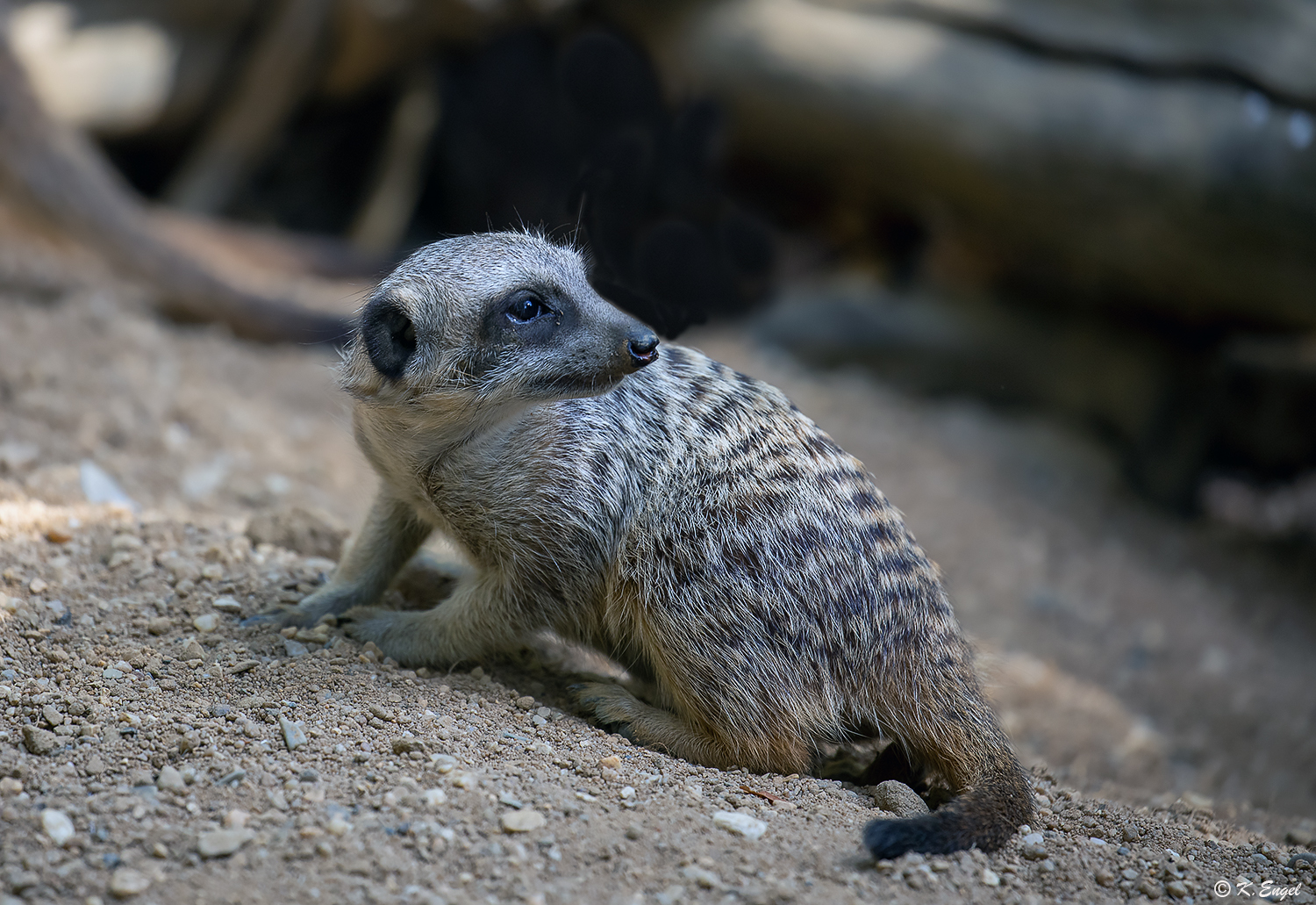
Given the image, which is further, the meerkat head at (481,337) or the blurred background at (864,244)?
the blurred background at (864,244)

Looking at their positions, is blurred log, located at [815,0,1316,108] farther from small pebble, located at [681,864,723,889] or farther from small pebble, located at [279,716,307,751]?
small pebble, located at [279,716,307,751]

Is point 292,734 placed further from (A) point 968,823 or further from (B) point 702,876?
(A) point 968,823

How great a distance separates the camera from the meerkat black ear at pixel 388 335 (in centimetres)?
251

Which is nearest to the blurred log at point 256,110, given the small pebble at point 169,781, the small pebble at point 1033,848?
the small pebble at point 169,781

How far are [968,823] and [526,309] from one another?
1.56 metres

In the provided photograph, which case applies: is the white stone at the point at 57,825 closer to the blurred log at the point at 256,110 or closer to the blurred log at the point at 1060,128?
the blurred log at the point at 1060,128

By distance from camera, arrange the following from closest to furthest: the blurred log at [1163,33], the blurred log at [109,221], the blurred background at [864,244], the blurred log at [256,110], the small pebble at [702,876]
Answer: the small pebble at [702,876]
the blurred background at [864,244]
the blurred log at [109,221]
the blurred log at [1163,33]
the blurred log at [256,110]

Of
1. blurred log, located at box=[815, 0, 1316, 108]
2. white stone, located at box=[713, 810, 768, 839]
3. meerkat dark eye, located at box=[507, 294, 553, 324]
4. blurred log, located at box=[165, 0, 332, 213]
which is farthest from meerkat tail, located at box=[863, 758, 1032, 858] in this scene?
blurred log, located at box=[165, 0, 332, 213]

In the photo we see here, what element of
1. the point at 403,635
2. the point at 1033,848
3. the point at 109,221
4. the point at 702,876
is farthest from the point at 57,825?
the point at 109,221

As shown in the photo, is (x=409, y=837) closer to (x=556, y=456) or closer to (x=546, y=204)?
(x=556, y=456)

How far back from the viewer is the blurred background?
4.56 metres

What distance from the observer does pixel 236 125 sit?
25.1 feet

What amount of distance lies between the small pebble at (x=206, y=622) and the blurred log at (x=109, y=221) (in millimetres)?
2656

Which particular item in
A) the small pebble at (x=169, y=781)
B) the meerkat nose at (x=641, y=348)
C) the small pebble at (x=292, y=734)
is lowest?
the small pebble at (x=169, y=781)
